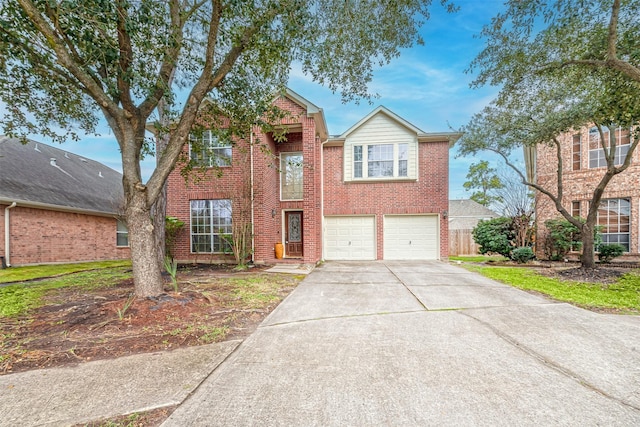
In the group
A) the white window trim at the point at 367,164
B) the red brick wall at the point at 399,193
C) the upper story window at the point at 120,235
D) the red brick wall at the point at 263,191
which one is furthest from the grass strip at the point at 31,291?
the white window trim at the point at 367,164

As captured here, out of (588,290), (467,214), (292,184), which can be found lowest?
(588,290)

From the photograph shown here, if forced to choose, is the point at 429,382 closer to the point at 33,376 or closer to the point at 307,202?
the point at 33,376

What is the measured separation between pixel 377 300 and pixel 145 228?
4.40 meters

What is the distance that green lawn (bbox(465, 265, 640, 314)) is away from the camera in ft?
16.4

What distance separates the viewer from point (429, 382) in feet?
8.11

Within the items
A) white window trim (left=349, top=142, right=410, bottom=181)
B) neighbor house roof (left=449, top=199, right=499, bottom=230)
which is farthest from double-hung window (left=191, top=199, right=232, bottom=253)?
neighbor house roof (left=449, top=199, right=499, bottom=230)

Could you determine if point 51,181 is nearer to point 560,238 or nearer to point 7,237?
point 7,237

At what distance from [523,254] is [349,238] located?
713 centimetres

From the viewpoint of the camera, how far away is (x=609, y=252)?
1077cm

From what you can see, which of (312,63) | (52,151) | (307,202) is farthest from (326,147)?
(52,151)

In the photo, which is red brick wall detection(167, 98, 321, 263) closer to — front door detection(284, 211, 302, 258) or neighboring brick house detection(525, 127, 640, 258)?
front door detection(284, 211, 302, 258)

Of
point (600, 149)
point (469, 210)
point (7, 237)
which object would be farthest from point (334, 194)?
point (469, 210)

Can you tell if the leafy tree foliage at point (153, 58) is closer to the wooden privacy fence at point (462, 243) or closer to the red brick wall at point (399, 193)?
the red brick wall at point (399, 193)

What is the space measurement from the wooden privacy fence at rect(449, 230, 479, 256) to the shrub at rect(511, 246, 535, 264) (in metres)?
6.84
